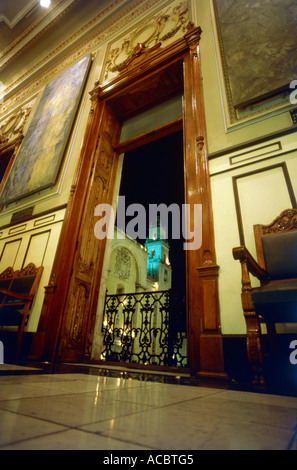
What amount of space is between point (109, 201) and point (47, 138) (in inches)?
81.4

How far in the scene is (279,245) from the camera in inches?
68.4

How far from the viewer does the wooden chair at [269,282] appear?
4.25ft

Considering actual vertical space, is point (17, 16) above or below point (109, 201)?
above

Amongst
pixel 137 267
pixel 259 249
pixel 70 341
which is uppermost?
pixel 137 267

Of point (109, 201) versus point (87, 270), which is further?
point (109, 201)

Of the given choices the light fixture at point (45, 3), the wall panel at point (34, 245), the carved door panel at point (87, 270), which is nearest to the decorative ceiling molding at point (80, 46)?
the light fixture at point (45, 3)

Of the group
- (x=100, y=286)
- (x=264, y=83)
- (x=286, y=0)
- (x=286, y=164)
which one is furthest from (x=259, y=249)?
(x=286, y=0)

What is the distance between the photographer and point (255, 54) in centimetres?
275

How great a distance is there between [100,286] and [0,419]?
268 centimetres

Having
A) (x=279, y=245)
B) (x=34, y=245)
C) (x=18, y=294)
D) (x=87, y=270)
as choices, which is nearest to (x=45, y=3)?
(x=34, y=245)

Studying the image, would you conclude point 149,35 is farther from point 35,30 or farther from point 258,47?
point 35,30

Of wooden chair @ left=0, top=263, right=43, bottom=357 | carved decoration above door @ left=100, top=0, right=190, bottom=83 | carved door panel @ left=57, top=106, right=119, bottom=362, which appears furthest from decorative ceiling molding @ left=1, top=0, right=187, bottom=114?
wooden chair @ left=0, top=263, right=43, bottom=357

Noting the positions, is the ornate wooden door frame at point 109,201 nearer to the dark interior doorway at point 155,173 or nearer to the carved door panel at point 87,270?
the carved door panel at point 87,270
